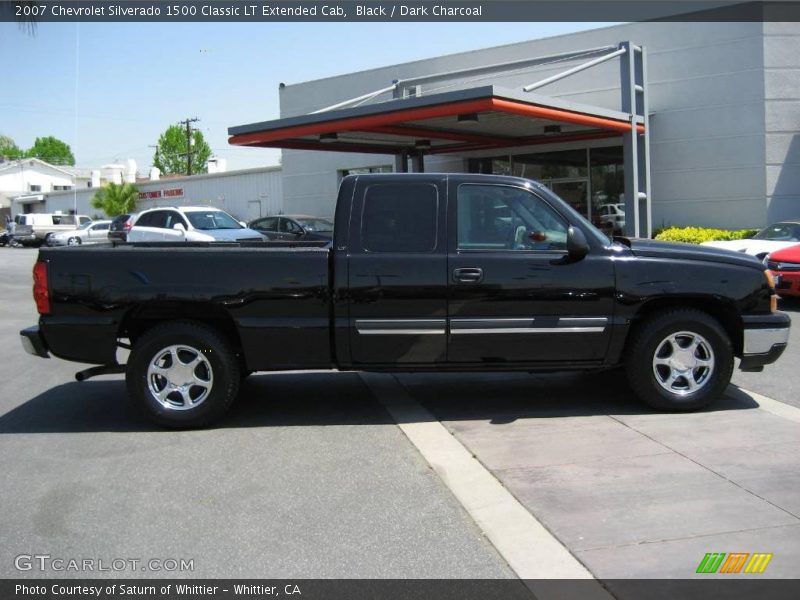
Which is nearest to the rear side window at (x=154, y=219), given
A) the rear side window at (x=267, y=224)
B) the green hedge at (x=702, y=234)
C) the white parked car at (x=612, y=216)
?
the rear side window at (x=267, y=224)

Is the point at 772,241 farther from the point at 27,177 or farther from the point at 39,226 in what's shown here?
the point at 27,177

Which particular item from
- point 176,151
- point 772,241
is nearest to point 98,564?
point 772,241

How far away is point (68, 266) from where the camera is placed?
6.32 m

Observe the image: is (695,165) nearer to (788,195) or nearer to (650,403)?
(788,195)

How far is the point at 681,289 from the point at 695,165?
17333 millimetres

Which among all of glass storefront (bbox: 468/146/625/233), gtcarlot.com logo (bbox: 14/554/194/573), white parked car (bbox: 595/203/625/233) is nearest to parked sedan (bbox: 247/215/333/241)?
glass storefront (bbox: 468/146/625/233)

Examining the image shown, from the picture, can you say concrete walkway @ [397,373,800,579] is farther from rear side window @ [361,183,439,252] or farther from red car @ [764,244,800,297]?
red car @ [764,244,800,297]

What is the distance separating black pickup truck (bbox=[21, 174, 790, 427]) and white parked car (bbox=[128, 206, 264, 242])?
15.6 m

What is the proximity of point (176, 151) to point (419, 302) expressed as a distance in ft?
310

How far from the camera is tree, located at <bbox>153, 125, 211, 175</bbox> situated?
9512 centimetres

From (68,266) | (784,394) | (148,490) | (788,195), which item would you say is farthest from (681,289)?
(788,195)

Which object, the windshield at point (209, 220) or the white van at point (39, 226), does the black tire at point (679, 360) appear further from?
the white van at point (39, 226)

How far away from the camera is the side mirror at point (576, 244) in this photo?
243 inches

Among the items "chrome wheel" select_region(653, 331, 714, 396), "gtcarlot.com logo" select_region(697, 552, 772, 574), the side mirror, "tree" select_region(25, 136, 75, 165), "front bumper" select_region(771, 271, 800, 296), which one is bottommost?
"gtcarlot.com logo" select_region(697, 552, 772, 574)
